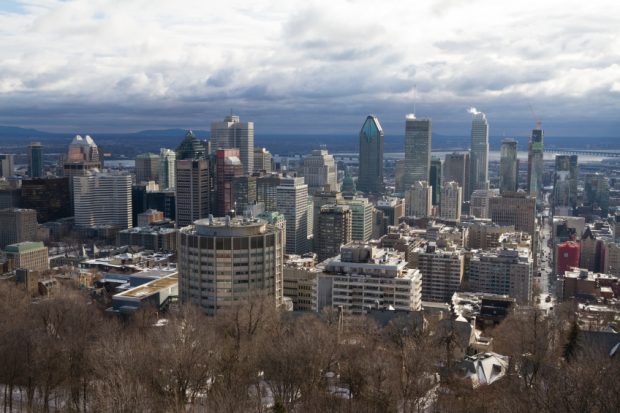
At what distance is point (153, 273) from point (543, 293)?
48.3 metres

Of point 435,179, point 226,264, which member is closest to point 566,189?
point 435,179

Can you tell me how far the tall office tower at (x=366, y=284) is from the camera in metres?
55.7

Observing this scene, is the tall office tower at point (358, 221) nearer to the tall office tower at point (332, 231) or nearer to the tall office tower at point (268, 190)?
the tall office tower at point (332, 231)

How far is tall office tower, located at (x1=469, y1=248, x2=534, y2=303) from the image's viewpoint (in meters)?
79.1

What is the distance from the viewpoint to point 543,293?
290ft

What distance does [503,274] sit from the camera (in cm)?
7988

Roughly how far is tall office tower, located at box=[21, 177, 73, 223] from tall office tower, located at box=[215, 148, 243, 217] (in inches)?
1276

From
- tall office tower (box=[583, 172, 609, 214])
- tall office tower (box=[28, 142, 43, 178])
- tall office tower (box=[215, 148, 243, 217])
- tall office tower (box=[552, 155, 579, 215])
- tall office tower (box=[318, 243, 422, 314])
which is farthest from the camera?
tall office tower (box=[28, 142, 43, 178])

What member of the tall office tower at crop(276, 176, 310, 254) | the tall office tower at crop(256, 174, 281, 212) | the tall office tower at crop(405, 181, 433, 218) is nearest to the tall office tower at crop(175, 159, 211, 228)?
the tall office tower at crop(256, 174, 281, 212)

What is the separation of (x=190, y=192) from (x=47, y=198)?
32.6 m

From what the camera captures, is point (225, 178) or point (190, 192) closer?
point (190, 192)

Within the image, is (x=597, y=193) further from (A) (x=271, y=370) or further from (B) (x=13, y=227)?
(A) (x=271, y=370)

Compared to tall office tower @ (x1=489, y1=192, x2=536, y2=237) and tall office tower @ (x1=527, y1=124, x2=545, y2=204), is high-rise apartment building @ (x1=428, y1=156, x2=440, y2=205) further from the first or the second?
tall office tower @ (x1=489, y1=192, x2=536, y2=237)

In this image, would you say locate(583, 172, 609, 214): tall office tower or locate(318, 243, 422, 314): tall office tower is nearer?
locate(318, 243, 422, 314): tall office tower
